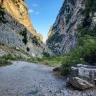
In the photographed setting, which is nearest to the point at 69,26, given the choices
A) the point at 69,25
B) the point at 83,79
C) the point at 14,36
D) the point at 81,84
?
the point at 69,25

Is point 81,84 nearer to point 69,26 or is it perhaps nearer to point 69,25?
point 69,26

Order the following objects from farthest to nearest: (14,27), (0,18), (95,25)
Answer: (14,27)
(0,18)
(95,25)

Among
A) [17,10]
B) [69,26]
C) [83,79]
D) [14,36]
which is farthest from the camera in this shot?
[69,26]

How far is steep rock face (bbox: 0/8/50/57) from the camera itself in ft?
176

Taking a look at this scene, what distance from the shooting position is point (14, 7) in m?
108

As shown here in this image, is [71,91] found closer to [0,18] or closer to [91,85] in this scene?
[91,85]

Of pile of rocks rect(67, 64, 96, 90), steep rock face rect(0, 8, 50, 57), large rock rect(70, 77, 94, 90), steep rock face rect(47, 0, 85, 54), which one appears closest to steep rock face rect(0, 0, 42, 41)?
steep rock face rect(47, 0, 85, 54)

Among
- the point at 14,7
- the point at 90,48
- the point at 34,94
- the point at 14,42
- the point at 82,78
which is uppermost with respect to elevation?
the point at 14,7

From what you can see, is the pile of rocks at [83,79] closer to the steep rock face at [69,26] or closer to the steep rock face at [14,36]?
the steep rock face at [14,36]

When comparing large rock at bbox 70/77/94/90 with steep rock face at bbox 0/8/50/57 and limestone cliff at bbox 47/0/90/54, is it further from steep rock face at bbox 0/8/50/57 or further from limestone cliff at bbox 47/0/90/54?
limestone cliff at bbox 47/0/90/54

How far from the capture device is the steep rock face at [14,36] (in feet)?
176

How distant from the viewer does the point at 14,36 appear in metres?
57.9

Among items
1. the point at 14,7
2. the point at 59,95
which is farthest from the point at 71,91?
the point at 14,7

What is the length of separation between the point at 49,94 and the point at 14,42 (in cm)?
4836
